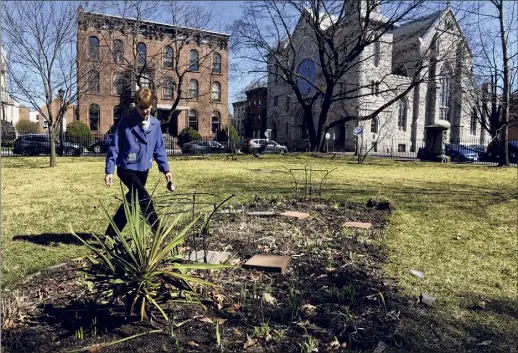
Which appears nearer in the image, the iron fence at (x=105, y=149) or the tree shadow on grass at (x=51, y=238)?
the tree shadow on grass at (x=51, y=238)

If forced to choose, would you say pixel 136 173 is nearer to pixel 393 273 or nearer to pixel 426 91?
pixel 393 273

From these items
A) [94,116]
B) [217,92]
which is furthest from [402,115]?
[94,116]

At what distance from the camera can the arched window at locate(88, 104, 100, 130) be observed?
1660 inches

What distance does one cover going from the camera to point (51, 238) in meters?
5.01

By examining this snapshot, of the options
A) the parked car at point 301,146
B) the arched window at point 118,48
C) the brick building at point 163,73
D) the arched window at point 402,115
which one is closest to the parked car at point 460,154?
the parked car at point 301,146

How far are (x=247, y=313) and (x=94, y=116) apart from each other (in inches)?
1728

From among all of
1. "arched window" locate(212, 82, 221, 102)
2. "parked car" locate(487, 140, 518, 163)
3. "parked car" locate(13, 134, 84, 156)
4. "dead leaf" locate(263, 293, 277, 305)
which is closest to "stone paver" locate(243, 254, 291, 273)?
"dead leaf" locate(263, 293, 277, 305)

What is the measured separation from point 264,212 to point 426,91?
49.9 meters

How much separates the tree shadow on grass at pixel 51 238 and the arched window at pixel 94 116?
40.4m

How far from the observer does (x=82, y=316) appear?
276cm

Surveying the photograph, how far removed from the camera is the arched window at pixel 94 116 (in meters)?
42.2

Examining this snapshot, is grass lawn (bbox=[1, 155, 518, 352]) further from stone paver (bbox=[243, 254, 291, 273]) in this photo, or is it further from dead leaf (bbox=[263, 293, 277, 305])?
stone paver (bbox=[243, 254, 291, 273])

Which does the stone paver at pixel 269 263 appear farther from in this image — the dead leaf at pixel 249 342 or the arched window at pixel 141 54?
the arched window at pixel 141 54

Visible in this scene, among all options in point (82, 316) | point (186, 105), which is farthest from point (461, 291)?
point (186, 105)
